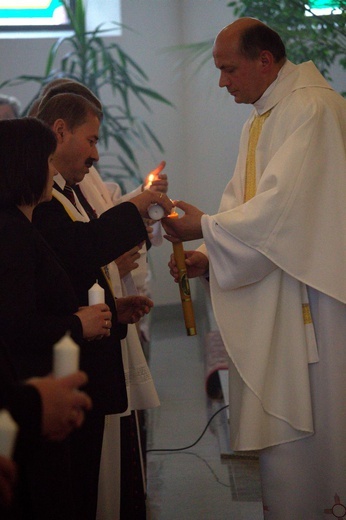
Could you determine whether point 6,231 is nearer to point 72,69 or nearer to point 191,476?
point 191,476

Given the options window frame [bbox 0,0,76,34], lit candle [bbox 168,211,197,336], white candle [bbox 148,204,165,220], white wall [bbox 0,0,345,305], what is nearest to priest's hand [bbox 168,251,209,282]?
lit candle [bbox 168,211,197,336]

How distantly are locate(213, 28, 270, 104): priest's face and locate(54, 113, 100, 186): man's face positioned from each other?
627mm

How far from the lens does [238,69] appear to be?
339 cm

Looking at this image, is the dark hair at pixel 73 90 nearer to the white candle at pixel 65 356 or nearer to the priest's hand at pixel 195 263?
the priest's hand at pixel 195 263

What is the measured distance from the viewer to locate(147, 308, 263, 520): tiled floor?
3.85m

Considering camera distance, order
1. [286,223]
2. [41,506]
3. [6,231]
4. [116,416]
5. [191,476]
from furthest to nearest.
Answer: [191,476] < [116,416] < [286,223] < [6,231] < [41,506]

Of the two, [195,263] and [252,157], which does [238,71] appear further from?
[195,263]

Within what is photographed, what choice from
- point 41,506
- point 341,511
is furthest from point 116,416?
point 41,506

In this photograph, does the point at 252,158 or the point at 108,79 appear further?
the point at 108,79

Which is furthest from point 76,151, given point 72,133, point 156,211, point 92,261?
point 92,261

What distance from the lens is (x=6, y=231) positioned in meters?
2.35

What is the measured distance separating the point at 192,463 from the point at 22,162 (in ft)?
8.47

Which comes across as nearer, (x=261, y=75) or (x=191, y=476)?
(x=261, y=75)

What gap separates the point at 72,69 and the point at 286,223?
5.04m
